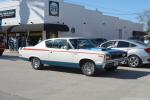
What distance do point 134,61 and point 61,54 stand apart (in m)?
4.42

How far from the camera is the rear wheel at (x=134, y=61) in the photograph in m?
16.2

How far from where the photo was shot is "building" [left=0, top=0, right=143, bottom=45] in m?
32.2

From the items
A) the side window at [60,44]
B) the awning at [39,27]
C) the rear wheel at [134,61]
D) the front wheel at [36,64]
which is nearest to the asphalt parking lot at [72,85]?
the front wheel at [36,64]

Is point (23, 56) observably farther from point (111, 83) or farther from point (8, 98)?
point (8, 98)

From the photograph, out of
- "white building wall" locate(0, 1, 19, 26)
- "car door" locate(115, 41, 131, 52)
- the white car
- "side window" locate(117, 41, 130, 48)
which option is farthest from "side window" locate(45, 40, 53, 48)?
"white building wall" locate(0, 1, 19, 26)

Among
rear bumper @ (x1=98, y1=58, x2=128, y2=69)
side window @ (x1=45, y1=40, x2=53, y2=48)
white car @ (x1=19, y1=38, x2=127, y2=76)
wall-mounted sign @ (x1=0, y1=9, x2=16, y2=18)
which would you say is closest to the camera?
rear bumper @ (x1=98, y1=58, x2=128, y2=69)

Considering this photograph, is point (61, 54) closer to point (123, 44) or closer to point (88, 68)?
point (88, 68)

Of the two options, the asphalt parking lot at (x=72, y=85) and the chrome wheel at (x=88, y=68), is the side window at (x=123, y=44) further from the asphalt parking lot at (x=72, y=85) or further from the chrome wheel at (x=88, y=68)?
the chrome wheel at (x=88, y=68)

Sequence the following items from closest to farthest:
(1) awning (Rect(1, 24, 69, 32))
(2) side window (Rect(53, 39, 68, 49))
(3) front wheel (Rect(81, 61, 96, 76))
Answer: (3) front wheel (Rect(81, 61, 96, 76)), (2) side window (Rect(53, 39, 68, 49)), (1) awning (Rect(1, 24, 69, 32))

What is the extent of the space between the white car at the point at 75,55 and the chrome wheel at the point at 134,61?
2.36m

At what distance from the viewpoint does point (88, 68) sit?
1314 cm

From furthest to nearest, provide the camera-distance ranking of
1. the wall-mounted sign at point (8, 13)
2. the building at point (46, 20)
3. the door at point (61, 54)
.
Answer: the wall-mounted sign at point (8, 13), the building at point (46, 20), the door at point (61, 54)

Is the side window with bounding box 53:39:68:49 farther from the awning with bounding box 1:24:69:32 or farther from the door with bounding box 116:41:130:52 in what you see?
the awning with bounding box 1:24:69:32

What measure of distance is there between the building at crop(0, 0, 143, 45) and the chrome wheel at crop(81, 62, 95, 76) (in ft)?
59.2
